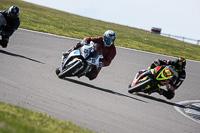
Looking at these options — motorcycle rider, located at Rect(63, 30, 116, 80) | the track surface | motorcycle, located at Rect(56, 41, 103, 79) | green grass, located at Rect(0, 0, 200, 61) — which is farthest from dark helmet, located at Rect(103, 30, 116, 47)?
green grass, located at Rect(0, 0, 200, 61)

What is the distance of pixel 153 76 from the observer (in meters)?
10.8

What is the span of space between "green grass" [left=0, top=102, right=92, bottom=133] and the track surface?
0.79 meters

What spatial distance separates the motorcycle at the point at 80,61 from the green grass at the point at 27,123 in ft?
12.4

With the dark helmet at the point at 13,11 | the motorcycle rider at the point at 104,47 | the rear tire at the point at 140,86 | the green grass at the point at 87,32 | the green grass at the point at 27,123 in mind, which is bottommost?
the green grass at the point at 27,123

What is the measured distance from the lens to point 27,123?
551 cm

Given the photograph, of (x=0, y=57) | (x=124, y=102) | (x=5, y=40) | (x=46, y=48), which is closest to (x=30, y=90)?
(x=124, y=102)

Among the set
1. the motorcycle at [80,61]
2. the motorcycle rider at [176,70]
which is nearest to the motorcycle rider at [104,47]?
the motorcycle at [80,61]

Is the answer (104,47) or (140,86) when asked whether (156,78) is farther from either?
(104,47)

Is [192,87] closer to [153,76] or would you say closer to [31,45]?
[153,76]

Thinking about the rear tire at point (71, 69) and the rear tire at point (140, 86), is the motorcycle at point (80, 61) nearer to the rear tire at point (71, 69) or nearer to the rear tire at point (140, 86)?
the rear tire at point (71, 69)

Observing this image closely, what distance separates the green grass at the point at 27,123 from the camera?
489 centimetres

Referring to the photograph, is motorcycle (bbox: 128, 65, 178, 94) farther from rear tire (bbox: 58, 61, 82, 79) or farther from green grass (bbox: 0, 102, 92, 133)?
green grass (bbox: 0, 102, 92, 133)

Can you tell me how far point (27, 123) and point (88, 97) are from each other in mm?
3835

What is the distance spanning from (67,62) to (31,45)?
558 centimetres
